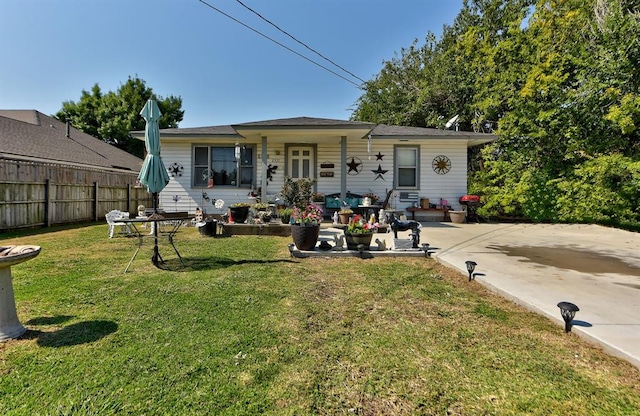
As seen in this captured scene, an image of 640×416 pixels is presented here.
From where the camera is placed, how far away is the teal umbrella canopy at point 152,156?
4875 millimetres

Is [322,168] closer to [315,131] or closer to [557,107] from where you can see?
[315,131]

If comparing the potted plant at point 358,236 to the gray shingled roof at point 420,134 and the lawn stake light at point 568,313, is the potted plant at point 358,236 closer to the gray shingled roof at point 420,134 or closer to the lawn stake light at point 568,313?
the lawn stake light at point 568,313

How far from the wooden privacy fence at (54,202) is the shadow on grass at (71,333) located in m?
8.19

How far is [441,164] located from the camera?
10.5 meters

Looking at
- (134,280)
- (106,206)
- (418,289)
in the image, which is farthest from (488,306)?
(106,206)

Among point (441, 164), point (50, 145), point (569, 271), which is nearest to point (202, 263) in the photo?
point (569, 271)

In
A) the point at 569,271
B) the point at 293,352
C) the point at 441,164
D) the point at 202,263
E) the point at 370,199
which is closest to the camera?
the point at 293,352

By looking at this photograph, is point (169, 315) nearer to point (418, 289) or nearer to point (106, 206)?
point (418, 289)

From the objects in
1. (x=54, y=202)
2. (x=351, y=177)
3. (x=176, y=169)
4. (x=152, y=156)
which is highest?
(x=176, y=169)

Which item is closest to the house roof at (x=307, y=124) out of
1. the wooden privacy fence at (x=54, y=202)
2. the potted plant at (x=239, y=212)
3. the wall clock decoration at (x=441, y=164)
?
the potted plant at (x=239, y=212)

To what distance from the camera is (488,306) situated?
10.0ft

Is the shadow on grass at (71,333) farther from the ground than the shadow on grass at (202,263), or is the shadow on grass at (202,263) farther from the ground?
the shadow on grass at (202,263)

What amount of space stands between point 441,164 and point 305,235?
725 centimetres

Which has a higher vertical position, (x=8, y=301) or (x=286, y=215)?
(x=286, y=215)
